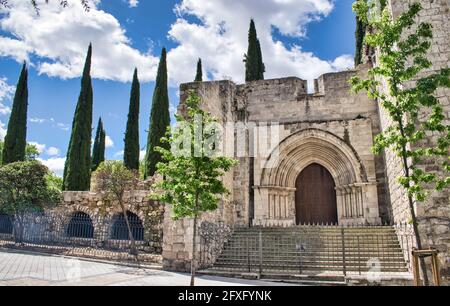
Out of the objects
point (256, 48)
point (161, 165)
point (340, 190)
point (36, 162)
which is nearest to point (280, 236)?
point (340, 190)

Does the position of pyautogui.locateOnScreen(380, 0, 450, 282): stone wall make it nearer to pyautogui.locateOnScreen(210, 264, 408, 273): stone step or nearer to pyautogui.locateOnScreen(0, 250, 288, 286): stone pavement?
pyautogui.locateOnScreen(210, 264, 408, 273): stone step

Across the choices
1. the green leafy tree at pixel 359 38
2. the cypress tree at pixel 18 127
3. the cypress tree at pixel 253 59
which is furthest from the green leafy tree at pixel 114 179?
the green leafy tree at pixel 359 38

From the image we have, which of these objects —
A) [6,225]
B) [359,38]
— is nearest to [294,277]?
[6,225]

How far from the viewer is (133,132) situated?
20406 millimetres

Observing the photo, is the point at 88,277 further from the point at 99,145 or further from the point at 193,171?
the point at 99,145

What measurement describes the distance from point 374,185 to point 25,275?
936cm

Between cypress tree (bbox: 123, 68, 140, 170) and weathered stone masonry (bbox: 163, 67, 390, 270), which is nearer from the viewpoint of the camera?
weathered stone masonry (bbox: 163, 67, 390, 270)

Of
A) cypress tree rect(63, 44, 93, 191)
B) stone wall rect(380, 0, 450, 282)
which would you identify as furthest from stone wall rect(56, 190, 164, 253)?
stone wall rect(380, 0, 450, 282)

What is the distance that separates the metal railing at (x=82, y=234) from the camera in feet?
36.2

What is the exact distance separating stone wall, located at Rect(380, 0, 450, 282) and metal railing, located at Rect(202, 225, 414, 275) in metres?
0.51

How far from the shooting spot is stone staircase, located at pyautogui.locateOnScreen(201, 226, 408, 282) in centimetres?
739
